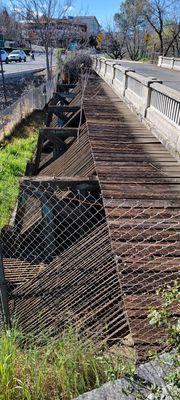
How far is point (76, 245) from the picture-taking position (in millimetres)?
5234

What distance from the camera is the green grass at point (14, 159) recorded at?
8.79 m

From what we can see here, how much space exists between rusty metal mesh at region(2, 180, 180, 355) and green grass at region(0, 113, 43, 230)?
1.74 m

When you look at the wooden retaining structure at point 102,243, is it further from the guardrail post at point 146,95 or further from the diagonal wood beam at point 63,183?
the guardrail post at point 146,95

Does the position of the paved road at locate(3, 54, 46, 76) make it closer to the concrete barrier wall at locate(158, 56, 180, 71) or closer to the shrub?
the shrub

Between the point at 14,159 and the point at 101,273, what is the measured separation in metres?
8.31

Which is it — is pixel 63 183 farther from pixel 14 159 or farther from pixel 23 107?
pixel 23 107

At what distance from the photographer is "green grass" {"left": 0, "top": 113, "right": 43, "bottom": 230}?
879cm

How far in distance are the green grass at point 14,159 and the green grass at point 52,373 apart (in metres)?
4.27

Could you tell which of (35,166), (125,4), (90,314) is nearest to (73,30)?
(125,4)

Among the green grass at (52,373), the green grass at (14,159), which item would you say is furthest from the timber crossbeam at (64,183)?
the green grass at (52,373)

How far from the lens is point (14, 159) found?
11750 mm

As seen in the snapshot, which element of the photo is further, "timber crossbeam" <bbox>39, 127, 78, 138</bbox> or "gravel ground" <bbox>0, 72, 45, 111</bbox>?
"gravel ground" <bbox>0, 72, 45, 111</bbox>

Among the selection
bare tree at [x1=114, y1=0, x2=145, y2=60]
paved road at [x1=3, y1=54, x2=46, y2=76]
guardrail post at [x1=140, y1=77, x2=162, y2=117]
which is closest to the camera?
guardrail post at [x1=140, y1=77, x2=162, y2=117]

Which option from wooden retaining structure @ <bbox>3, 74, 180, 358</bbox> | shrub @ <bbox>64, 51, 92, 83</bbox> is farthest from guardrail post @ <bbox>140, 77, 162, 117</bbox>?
shrub @ <bbox>64, 51, 92, 83</bbox>
